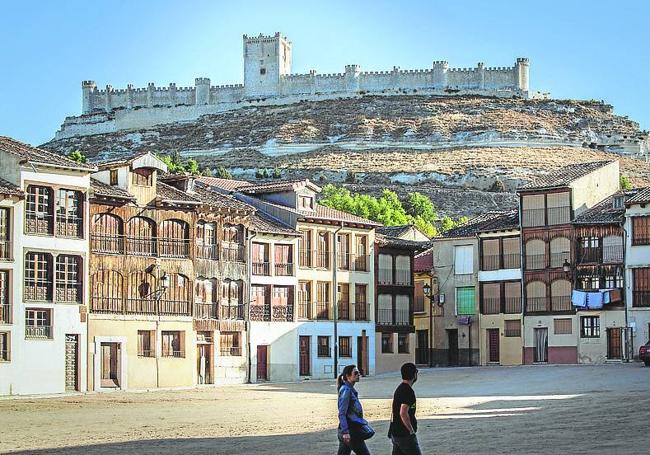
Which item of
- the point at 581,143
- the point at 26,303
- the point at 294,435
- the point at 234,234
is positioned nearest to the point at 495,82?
the point at 581,143

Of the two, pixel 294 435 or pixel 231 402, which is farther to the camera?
pixel 231 402

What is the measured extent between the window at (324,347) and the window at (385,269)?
6.44m

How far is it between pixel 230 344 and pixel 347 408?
4357cm

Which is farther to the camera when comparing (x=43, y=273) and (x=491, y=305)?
(x=491, y=305)

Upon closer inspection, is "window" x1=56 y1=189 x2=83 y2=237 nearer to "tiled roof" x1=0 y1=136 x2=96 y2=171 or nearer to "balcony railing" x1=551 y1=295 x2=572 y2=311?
"tiled roof" x1=0 y1=136 x2=96 y2=171

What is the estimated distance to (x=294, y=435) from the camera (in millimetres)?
33781

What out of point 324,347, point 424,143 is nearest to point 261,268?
point 324,347

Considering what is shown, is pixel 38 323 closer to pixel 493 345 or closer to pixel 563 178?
pixel 493 345

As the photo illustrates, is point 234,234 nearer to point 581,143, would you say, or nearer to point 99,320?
point 99,320

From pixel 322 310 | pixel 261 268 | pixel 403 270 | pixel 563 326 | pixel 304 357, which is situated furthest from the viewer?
pixel 403 270

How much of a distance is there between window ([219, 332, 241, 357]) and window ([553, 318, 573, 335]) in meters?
19.2

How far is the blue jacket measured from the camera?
23.2 meters

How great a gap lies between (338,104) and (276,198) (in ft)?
414

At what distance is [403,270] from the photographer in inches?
3147
